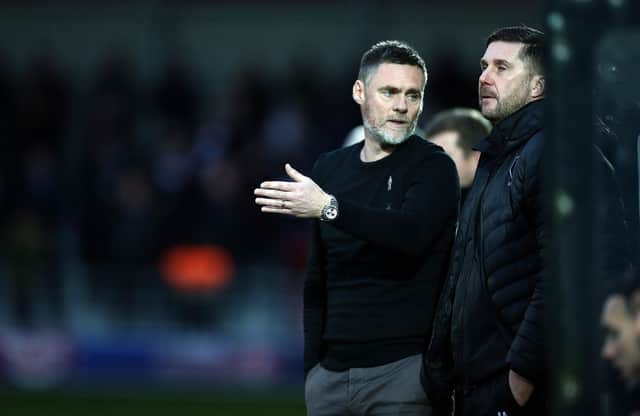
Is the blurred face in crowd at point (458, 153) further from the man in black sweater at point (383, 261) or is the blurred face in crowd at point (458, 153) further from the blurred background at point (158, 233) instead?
the blurred background at point (158, 233)

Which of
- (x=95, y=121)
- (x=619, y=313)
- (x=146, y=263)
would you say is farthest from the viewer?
(x=95, y=121)

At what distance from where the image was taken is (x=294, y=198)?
3.81 meters

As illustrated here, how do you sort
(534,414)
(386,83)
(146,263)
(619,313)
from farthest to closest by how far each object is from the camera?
(146,263) < (386,83) < (534,414) < (619,313)

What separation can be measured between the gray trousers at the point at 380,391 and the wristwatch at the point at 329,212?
61 cm

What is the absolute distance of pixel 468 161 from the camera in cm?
519

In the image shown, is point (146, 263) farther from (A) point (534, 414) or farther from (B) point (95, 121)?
(A) point (534, 414)

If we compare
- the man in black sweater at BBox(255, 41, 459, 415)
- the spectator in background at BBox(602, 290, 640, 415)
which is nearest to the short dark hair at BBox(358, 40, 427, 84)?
the man in black sweater at BBox(255, 41, 459, 415)

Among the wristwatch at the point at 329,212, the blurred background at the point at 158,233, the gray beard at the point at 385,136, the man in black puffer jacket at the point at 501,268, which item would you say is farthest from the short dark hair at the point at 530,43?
the blurred background at the point at 158,233

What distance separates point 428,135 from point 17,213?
8906 millimetres

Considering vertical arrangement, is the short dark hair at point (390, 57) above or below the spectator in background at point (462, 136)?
above

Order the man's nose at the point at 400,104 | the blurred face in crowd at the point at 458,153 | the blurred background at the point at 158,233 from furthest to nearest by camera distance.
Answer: the blurred background at the point at 158,233, the blurred face in crowd at the point at 458,153, the man's nose at the point at 400,104

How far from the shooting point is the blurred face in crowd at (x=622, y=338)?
279 cm

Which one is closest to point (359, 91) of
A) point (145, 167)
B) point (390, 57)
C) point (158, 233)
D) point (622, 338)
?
point (390, 57)

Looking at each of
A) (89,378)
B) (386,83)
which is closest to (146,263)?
(89,378)
